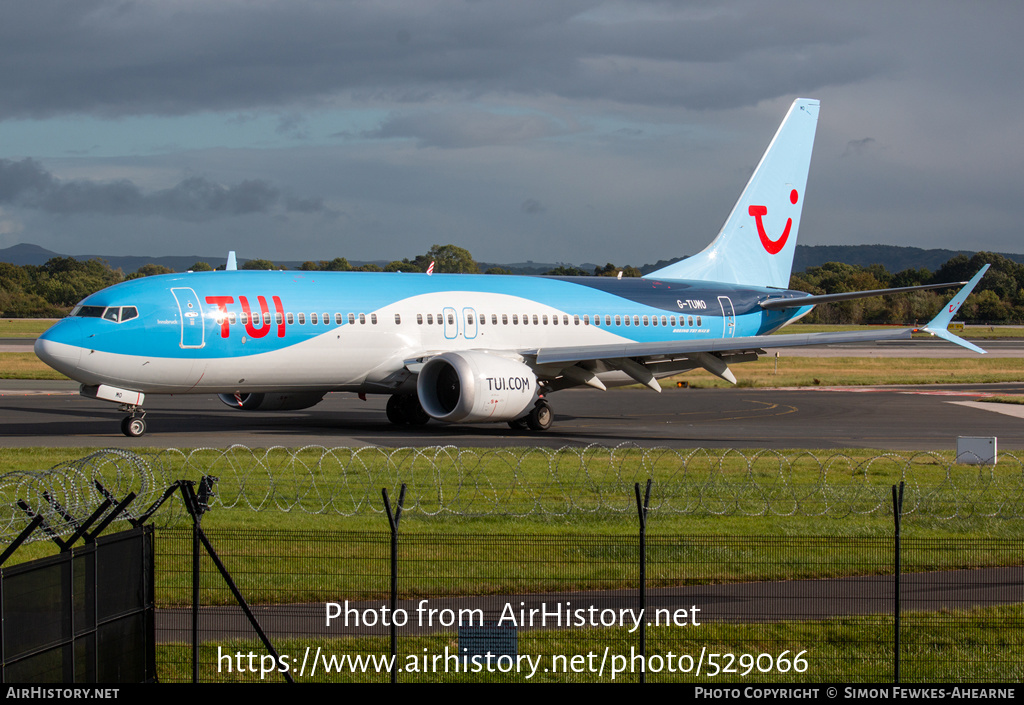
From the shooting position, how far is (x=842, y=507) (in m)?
20.4

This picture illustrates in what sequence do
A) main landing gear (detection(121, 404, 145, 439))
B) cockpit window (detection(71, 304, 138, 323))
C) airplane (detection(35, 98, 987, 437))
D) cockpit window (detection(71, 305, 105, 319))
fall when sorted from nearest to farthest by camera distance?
cockpit window (detection(71, 304, 138, 323))
cockpit window (detection(71, 305, 105, 319))
airplane (detection(35, 98, 987, 437))
main landing gear (detection(121, 404, 145, 439))

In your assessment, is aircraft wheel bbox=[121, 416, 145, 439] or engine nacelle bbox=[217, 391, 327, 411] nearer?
aircraft wheel bbox=[121, 416, 145, 439]

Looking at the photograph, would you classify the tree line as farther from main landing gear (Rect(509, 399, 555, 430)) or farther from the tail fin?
main landing gear (Rect(509, 399, 555, 430))

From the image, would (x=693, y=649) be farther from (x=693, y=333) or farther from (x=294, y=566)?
(x=693, y=333)

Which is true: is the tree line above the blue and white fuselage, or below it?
above

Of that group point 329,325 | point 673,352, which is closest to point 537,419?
point 673,352

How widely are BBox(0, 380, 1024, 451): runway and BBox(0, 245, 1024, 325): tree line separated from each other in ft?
325

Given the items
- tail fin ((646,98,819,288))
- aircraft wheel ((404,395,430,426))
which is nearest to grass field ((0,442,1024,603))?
aircraft wheel ((404,395,430,426))

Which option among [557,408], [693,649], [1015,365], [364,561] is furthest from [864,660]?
[1015,365]

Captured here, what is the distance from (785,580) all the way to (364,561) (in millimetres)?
6412

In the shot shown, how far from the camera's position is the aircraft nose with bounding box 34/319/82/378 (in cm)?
2823

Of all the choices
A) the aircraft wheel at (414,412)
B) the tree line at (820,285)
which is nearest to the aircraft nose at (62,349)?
the aircraft wheel at (414,412)

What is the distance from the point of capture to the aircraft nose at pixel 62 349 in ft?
92.6

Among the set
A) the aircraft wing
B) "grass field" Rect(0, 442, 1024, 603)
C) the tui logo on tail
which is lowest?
"grass field" Rect(0, 442, 1024, 603)
